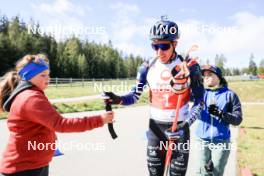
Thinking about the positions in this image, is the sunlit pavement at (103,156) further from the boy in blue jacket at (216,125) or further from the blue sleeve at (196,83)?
the blue sleeve at (196,83)

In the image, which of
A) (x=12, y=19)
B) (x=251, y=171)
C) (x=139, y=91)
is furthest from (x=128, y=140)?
(x=12, y=19)

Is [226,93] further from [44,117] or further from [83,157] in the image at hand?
[83,157]

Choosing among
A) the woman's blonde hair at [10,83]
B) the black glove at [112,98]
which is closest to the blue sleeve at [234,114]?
the black glove at [112,98]

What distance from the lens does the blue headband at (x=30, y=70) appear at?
3.44 m

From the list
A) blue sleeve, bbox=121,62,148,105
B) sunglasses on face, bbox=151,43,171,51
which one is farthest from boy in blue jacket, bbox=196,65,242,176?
sunglasses on face, bbox=151,43,171,51

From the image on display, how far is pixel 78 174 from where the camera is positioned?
244 inches

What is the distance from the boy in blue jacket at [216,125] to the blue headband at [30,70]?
2.22 m

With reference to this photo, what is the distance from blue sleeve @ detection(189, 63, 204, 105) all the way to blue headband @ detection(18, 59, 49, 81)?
1479 millimetres

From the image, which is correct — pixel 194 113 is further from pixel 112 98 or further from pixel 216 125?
pixel 216 125

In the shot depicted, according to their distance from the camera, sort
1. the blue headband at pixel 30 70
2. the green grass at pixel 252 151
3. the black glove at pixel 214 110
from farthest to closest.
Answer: the green grass at pixel 252 151 < the black glove at pixel 214 110 < the blue headband at pixel 30 70

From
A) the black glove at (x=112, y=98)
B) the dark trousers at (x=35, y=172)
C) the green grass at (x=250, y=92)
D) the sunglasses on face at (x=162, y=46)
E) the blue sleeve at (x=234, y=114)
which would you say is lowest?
the green grass at (x=250, y=92)

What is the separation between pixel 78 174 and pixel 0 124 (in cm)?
610

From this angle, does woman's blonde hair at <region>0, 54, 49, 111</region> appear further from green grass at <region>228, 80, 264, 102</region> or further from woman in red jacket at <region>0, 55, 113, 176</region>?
green grass at <region>228, 80, 264, 102</region>

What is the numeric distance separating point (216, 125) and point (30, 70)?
2532 millimetres
